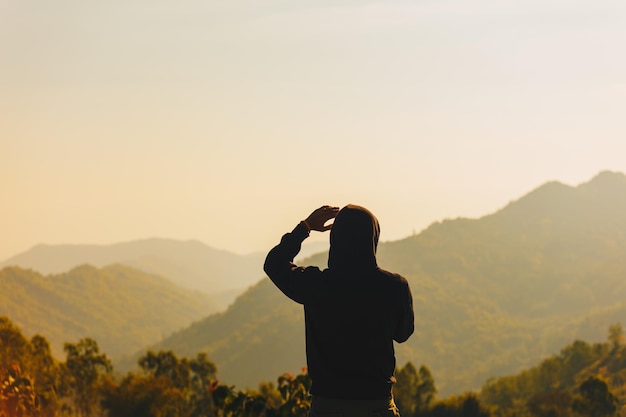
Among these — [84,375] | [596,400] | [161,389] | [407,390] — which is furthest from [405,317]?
[407,390]

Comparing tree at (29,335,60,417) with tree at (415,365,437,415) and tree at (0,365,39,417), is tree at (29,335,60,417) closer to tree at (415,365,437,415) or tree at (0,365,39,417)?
tree at (415,365,437,415)

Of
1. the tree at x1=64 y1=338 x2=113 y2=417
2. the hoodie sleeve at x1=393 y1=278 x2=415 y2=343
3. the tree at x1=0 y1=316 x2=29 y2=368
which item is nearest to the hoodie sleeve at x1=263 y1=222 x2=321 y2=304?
the hoodie sleeve at x1=393 y1=278 x2=415 y2=343

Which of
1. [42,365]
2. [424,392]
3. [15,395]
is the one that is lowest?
[424,392]

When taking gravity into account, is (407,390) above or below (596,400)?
above

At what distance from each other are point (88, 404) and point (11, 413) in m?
84.2

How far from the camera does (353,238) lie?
5.04m

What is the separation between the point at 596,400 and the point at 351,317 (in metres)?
81.9

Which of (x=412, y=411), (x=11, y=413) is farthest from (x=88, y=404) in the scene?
(x=11, y=413)

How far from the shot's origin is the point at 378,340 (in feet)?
16.7

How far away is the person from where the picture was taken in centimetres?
503

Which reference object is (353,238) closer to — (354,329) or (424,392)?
(354,329)

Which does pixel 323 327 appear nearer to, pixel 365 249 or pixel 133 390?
pixel 365 249

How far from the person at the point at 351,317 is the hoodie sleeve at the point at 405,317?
0.05ft

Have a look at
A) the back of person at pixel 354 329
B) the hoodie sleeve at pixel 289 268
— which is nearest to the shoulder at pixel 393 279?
the back of person at pixel 354 329
